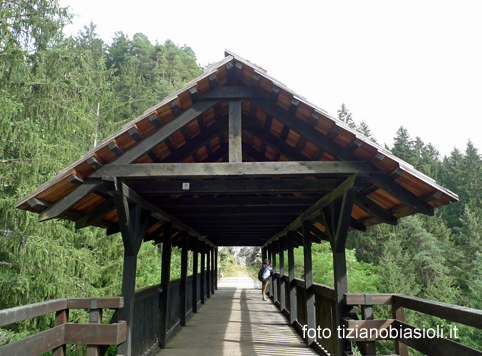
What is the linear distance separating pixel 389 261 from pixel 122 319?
32927 millimetres

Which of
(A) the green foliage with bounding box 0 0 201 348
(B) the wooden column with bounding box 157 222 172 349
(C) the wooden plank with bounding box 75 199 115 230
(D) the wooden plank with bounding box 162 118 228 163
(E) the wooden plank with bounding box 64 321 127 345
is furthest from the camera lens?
(A) the green foliage with bounding box 0 0 201 348

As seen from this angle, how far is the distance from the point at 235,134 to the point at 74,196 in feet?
7.11

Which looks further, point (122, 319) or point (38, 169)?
point (38, 169)

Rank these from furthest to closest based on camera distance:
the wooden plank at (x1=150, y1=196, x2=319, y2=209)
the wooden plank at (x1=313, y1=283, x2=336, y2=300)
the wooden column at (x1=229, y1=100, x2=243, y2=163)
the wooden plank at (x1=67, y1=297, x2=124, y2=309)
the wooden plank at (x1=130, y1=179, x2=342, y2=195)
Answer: the wooden plank at (x1=150, y1=196, x2=319, y2=209), the wooden plank at (x1=313, y1=283, x2=336, y2=300), the wooden plank at (x1=130, y1=179, x2=342, y2=195), the wooden column at (x1=229, y1=100, x2=243, y2=163), the wooden plank at (x1=67, y1=297, x2=124, y2=309)

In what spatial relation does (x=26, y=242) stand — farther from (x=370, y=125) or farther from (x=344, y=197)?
(x=370, y=125)

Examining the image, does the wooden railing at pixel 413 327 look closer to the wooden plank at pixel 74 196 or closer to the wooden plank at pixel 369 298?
the wooden plank at pixel 369 298

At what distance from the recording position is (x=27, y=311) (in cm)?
303

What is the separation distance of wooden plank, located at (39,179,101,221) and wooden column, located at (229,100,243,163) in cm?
171

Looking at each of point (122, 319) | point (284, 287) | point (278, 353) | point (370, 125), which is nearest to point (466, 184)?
point (370, 125)

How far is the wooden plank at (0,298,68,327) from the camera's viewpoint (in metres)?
2.69

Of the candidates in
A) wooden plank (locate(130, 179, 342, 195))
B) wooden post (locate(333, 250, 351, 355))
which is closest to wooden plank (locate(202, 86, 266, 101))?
→ wooden plank (locate(130, 179, 342, 195))

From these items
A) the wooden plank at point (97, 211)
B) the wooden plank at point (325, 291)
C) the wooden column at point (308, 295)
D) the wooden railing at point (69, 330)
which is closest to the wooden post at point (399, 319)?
the wooden plank at point (325, 291)

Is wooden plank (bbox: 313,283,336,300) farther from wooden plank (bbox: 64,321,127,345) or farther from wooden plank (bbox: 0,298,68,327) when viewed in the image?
wooden plank (bbox: 0,298,68,327)

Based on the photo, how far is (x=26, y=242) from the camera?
346 inches
